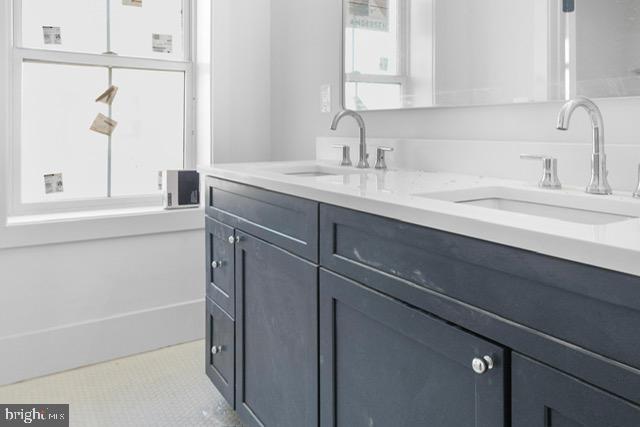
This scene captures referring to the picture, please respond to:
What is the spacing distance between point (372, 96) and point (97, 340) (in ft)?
5.33

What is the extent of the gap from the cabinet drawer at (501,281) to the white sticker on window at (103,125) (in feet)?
5.96

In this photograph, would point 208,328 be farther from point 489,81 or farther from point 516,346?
point 516,346

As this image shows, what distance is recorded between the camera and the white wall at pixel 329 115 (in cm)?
144

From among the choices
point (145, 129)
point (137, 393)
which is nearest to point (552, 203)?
point (137, 393)

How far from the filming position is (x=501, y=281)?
0.85 meters

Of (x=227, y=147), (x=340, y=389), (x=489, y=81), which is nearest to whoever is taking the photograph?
(x=340, y=389)

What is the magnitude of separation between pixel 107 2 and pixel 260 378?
1.96m

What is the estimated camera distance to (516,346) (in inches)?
32.8

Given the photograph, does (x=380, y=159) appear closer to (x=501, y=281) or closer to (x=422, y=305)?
(x=422, y=305)

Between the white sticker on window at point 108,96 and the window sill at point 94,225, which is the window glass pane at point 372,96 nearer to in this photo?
the window sill at point 94,225

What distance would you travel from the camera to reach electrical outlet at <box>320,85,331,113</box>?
2485 mm

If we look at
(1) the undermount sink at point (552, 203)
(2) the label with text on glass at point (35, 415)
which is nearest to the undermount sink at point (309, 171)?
(1) the undermount sink at point (552, 203)

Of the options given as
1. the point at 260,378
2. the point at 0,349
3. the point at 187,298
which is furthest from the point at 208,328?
the point at 0,349

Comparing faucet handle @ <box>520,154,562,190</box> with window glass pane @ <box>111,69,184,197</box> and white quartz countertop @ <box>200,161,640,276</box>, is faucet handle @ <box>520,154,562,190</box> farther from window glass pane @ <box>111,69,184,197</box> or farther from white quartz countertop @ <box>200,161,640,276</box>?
window glass pane @ <box>111,69,184,197</box>
